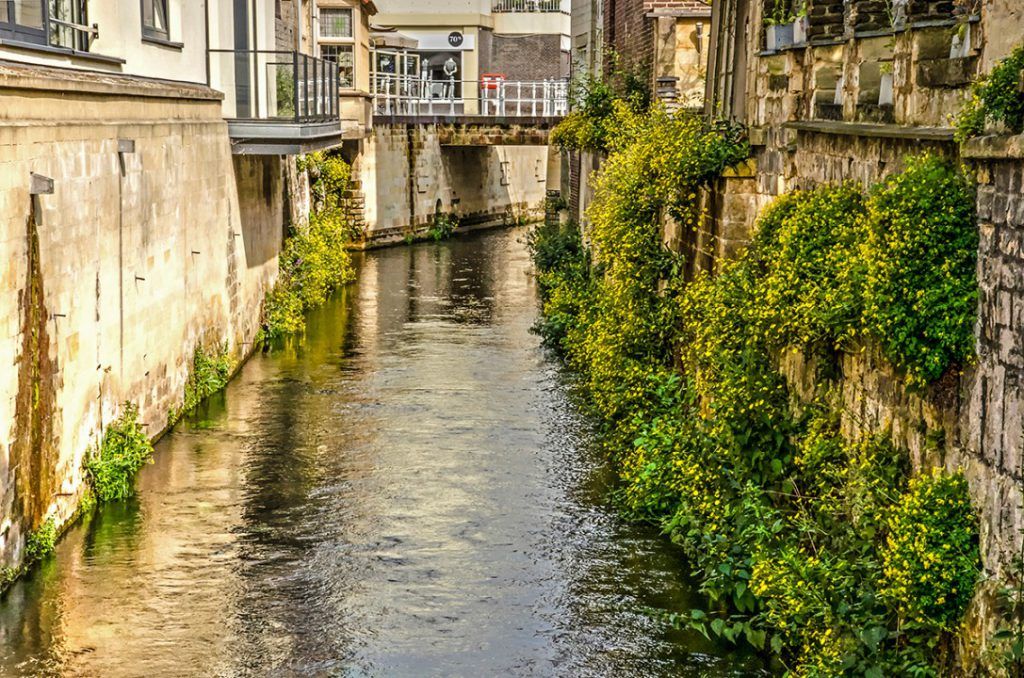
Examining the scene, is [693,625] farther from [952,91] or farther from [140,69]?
[140,69]

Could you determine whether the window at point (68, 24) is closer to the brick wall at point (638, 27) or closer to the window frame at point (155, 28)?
the window frame at point (155, 28)

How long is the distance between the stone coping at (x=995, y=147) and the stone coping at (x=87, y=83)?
6.58 metres

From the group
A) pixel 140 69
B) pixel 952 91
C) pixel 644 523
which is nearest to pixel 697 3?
pixel 140 69

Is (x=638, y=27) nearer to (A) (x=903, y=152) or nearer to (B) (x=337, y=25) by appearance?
(A) (x=903, y=152)

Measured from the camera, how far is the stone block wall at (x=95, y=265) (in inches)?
431

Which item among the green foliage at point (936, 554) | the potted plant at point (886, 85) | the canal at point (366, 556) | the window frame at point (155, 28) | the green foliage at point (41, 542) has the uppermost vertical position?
the window frame at point (155, 28)

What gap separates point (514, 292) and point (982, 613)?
22.2m

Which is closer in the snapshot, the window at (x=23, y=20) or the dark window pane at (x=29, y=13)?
the window at (x=23, y=20)

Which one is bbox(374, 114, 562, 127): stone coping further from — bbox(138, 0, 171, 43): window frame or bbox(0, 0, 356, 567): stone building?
bbox(138, 0, 171, 43): window frame

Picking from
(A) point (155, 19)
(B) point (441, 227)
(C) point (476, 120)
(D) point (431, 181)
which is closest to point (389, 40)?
(C) point (476, 120)

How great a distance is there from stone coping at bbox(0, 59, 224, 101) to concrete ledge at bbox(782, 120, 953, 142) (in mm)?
5582

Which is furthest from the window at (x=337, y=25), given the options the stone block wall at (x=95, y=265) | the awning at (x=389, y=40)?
the stone block wall at (x=95, y=265)

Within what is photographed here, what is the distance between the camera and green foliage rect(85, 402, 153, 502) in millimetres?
13133

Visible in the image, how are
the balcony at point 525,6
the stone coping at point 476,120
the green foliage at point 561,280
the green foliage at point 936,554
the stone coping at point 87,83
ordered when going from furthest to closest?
the balcony at point 525,6, the stone coping at point 476,120, the green foliage at point 561,280, the stone coping at point 87,83, the green foliage at point 936,554
